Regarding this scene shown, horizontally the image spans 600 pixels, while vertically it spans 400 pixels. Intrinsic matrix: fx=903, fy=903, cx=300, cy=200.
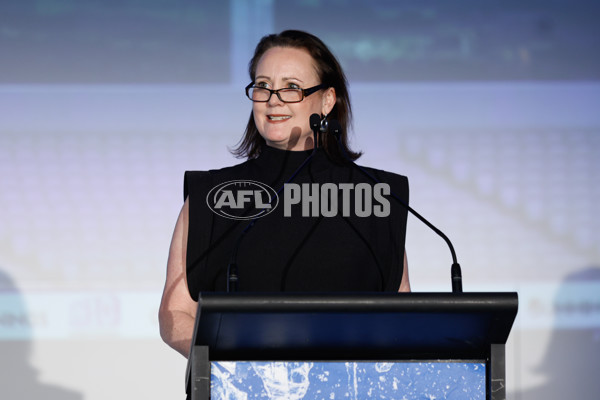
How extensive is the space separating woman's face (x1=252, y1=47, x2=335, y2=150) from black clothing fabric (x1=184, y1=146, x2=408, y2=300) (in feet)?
0.34

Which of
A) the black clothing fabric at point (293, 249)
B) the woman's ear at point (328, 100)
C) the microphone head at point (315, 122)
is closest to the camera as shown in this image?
the microphone head at point (315, 122)

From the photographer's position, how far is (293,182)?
6.24 feet

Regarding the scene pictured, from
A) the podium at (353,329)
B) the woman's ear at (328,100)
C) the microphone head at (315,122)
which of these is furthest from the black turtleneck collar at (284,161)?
the podium at (353,329)

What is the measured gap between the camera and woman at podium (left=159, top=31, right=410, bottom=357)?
5.74ft

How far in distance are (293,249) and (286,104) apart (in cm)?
31

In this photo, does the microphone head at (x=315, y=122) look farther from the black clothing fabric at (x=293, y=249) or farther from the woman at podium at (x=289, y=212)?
the black clothing fabric at (x=293, y=249)

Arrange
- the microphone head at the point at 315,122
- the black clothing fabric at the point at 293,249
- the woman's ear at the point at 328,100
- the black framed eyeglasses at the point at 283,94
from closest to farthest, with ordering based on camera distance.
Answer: the microphone head at the point at 315,122, the black clothing fabric at the point at 293,249, the black framed eyeglasses at the point at 283,94, the woman's ear at the point at 328,100

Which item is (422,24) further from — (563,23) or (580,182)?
(580,182)

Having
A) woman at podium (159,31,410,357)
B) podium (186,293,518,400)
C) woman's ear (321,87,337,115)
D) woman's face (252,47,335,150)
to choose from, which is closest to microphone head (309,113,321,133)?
woman at podium (159,31,410,357)

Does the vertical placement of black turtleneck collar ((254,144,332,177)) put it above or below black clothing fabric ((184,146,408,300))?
above

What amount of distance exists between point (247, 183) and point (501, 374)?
836 millimetres

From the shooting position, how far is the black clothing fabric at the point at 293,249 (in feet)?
5.74

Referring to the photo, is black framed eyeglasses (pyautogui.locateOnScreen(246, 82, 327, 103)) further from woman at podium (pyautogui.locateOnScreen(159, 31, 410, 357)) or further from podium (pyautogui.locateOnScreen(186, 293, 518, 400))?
podium (pyautogui.locateOnScreen(186, 293, 518, 400))

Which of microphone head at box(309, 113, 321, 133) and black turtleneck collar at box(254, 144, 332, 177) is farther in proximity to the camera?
black turtleneck collar at box(254, 144, 332, 177)
